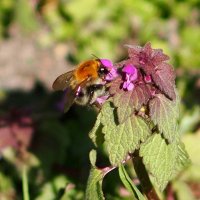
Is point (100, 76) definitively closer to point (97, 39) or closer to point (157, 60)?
point (157, 60)

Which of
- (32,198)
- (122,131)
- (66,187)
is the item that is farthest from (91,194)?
(32,198)

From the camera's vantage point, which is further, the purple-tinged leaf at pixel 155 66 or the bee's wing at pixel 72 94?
the bee's wing at pixel 72 94

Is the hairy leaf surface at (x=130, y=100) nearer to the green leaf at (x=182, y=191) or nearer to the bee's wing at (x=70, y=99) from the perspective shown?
the bee's wing at (x=70, y=99)

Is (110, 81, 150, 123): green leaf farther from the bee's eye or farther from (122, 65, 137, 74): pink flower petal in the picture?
the bee's eye

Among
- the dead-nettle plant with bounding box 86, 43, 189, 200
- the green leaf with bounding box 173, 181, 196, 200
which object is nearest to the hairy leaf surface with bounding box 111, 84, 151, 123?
the dead-nettle plant with bounding box 86, 43, 189, 200

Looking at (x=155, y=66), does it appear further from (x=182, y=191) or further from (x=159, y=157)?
(x=182, y=191)

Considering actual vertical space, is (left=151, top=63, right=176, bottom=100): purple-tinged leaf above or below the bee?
below

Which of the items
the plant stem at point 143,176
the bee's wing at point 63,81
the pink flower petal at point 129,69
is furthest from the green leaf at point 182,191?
the pink flower petal at point 129,69
